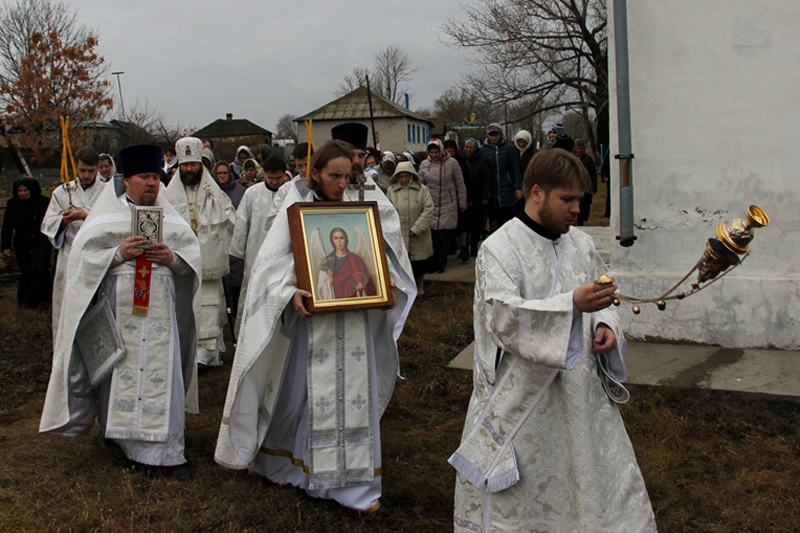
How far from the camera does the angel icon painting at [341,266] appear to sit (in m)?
3.88

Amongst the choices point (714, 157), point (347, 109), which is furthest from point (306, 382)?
point (347, 109)

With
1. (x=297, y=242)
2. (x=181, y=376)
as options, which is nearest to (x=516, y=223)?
(x=297, y=242)

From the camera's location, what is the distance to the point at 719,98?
5.74 meters

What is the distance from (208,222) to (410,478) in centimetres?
351

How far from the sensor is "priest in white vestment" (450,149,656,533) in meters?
2.78

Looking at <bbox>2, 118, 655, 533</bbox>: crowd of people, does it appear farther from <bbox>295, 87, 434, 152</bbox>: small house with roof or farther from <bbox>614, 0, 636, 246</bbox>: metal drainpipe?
<bbox>295, 87, 434, 152</bbox>: small house with roof

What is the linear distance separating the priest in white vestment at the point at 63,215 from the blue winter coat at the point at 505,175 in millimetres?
5326

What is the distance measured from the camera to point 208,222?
22.8 feet

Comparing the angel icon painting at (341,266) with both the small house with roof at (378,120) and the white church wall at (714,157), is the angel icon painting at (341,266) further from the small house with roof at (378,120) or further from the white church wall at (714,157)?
the small house with roof at (378,120)

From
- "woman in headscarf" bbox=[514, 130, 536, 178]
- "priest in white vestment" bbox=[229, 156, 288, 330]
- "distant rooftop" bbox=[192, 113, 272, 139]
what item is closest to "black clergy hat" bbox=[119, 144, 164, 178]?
"priest in white vestment" bbox=[229, 156, 288, 330]

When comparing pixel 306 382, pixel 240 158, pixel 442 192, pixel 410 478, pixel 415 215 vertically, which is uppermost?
pixel 240 158

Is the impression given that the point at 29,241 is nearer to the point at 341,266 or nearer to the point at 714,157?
the point at 341,266

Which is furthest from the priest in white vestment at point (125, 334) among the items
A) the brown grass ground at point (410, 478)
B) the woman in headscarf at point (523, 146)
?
the woman in headscarf at point (523, 146)

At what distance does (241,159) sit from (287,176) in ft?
18.3
